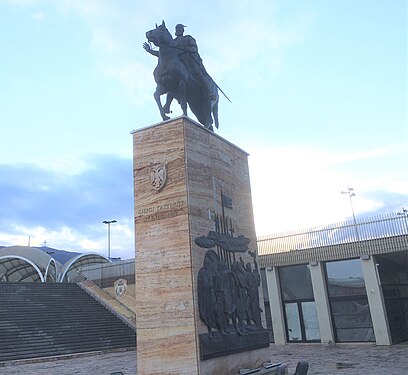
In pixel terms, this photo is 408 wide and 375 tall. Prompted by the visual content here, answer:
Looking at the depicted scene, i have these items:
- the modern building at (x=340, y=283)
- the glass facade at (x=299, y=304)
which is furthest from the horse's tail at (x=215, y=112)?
the glass facade at (x=299, y=304)

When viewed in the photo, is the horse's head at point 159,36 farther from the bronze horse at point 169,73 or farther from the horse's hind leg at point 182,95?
the horse's hind leg at point 182,95

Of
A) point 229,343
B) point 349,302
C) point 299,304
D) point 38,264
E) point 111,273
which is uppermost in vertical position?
point 38,264

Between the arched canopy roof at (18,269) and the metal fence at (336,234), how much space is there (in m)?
22.3

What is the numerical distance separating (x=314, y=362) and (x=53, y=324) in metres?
13.2

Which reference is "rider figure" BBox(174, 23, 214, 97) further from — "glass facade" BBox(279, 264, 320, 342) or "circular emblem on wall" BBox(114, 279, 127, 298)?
"circular emblem on wall" BBox(114, 279, 127, 298)

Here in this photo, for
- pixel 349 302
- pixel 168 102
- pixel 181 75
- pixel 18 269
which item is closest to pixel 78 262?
pixel 18 269

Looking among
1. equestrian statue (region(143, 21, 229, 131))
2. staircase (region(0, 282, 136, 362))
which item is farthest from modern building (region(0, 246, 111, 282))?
equestrian statue (region(143, 21, 229, 131))

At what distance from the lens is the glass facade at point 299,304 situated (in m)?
18.7

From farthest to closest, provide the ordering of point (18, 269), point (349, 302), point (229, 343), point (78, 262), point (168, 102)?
point (18, 269) → point (78, 262) → point (349, 302) → point (168, 102) → point (229, 343)

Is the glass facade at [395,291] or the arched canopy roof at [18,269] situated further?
the arched canopy roof at [18,269]

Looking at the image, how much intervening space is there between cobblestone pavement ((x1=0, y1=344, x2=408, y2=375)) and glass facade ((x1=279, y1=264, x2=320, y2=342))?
79cm

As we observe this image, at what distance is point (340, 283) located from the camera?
1828 cm

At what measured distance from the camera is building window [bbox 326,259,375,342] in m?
17.5

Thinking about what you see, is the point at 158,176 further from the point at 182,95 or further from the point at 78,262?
the point at 78,262
